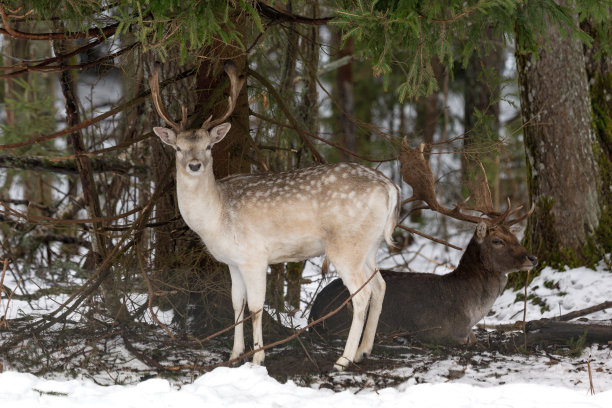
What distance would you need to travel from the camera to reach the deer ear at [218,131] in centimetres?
590

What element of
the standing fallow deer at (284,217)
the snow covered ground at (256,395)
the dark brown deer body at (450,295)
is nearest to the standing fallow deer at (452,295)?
the dark brown deer body at (450,295)

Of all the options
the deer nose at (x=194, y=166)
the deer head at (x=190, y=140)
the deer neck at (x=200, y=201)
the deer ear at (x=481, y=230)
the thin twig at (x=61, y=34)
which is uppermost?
the thin twig at (x=61, y=34)

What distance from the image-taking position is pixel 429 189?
Result: 6.64 meters

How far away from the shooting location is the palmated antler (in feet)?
21.7

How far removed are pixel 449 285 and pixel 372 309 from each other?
1.08 metres

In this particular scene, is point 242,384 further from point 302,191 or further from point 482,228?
point 482,228

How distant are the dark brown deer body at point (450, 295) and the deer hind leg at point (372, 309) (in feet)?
1.81

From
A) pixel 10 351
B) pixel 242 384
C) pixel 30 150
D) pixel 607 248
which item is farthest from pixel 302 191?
pixel 30 150

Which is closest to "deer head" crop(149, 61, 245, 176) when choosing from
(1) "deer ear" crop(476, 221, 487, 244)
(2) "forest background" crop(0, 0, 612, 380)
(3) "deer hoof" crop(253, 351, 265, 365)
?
(2) "forest background" crop(0, 0, 612, 380)

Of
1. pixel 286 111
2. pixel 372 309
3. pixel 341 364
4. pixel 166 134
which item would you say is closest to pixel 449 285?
pixel 372 309

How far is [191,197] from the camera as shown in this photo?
5816 mm

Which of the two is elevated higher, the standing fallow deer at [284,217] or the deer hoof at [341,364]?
the standing fallow deer at [284,217]

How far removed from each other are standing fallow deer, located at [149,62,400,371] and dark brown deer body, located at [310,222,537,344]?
80 cm

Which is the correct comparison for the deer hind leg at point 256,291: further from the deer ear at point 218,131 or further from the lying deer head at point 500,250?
the lying deer head at point 500,250
